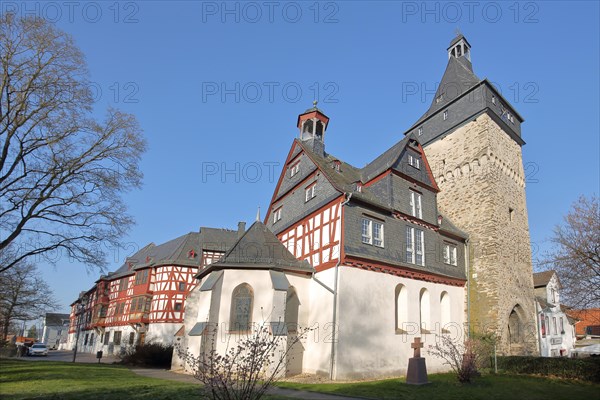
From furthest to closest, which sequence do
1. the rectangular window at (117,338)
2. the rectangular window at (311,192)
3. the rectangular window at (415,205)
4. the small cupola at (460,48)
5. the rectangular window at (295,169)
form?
the rectangular window at (117,338) < the small cupola at (460,48) < the rectangular window at (295,169) < the rectangular window at (415,205) < the rectangular window at (311,192)

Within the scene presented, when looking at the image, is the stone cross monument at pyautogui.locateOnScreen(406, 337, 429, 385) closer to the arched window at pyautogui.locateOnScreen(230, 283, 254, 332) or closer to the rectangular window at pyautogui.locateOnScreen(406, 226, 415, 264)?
the rectangular window at pyautogui.locateOnScreen(406, 226, 415, 264)

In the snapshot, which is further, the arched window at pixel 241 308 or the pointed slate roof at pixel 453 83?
the pointed slate roof at pixel 453 83

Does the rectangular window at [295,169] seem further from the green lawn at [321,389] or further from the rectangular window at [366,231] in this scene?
the green lawn at [321,389]

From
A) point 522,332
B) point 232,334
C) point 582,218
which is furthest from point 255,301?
point 582,218

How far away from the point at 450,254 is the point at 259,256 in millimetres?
12439

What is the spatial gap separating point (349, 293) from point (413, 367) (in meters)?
4.14

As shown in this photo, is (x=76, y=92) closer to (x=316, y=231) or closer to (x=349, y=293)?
(x=316, y=231)

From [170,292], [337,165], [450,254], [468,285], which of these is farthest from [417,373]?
[170,292]

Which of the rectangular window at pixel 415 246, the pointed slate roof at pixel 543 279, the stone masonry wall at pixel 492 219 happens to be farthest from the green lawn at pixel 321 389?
the pointed slate roof at pixel 543 279

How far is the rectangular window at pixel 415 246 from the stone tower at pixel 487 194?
16.1ft

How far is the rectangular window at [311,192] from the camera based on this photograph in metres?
22.1

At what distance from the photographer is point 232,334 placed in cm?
1805

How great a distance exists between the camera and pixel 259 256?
766 inches

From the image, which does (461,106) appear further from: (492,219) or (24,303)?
(24,303)
